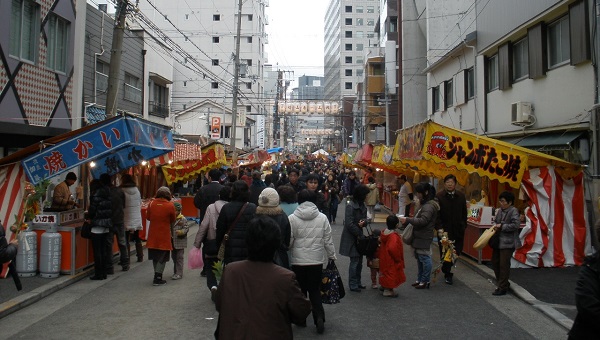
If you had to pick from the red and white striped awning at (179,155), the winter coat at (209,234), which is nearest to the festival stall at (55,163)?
the winter coat at (209,234)

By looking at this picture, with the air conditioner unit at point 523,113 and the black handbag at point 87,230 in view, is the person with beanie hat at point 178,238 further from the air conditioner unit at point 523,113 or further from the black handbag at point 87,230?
the air conditioner unit at point 523,113

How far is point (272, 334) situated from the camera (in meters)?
3.22

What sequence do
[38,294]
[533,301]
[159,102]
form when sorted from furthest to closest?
[159,102]
[38,294]
[533,301]

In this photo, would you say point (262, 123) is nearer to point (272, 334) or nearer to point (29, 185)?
point (29, 185)

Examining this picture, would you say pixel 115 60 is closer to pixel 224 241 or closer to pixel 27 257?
pixel 27 257

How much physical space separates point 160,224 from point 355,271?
3.50 metres

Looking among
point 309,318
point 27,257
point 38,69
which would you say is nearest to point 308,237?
point 309,318

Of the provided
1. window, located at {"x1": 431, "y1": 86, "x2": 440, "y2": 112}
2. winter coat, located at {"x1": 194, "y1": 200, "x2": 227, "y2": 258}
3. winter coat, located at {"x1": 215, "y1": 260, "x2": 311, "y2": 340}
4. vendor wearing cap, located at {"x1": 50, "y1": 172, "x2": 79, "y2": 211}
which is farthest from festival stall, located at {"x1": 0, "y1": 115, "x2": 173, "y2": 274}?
window, located at {"x1": 431, "y1": 86, "x2": 440, "y2": 112}

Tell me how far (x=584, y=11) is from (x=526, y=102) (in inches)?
131

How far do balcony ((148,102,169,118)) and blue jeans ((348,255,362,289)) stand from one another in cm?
1985

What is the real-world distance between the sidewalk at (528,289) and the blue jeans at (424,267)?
1375mm

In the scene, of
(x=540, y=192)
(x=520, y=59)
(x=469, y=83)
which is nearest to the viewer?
(x=540, y=192)

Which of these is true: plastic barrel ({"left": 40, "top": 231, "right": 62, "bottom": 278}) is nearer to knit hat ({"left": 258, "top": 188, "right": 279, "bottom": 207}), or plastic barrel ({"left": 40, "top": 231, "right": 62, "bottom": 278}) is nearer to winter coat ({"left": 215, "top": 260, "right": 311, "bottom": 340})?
knit hat ({"left": 258, "top": 188, "right": 279, "bottom": 207})

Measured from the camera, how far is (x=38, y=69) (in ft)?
42.2
